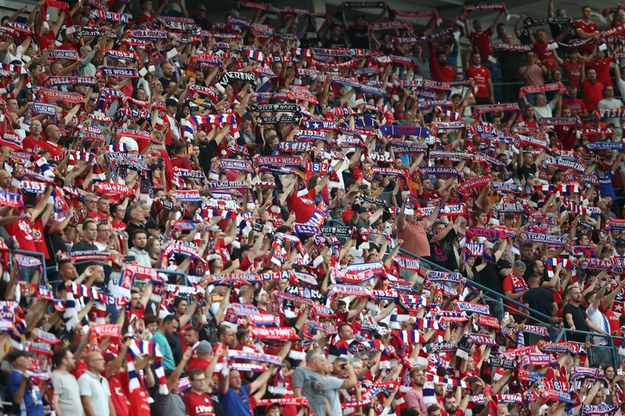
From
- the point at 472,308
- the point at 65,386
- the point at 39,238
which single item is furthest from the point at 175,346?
the point at 472,308

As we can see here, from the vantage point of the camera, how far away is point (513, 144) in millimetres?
25875

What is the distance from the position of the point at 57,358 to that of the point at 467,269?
9181mm

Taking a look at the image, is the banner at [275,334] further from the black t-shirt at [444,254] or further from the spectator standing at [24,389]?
the black t-shirt at [444,254]

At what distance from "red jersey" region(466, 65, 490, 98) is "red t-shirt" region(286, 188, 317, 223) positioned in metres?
A: 8.70

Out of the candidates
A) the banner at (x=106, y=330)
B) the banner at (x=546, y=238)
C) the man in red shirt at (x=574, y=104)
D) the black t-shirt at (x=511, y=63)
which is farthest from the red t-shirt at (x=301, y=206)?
the black t-shirt at (x=511, y=63)

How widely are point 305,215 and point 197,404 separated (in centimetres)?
582

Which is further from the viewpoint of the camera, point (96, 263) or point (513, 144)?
point (513, 144)

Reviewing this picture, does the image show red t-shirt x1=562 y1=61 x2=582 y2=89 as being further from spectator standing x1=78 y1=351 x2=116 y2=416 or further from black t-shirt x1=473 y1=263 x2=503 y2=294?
spectator standing x1=78 y1=351 x2=116 y2=416

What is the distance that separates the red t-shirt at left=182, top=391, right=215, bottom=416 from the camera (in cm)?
1465

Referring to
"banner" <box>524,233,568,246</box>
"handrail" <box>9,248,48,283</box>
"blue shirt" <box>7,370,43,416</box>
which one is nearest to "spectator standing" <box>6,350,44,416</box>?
"blue shirt" <box>7,370,43,416</box>

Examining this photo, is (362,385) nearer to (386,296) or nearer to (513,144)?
(386,296)

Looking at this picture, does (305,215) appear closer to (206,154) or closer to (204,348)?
(206,154)

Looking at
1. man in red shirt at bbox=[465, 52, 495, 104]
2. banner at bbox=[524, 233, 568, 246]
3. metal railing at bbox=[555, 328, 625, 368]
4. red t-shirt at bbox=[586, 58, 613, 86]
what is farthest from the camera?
red t-shirt at bbox=[586, 58, 613, 86]

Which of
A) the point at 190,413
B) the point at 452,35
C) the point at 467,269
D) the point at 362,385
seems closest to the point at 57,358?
the point at 190,413
